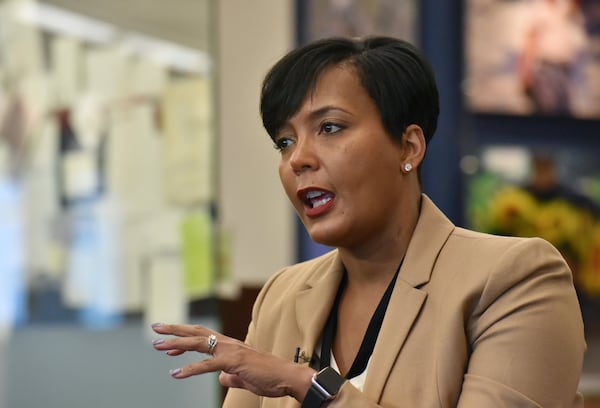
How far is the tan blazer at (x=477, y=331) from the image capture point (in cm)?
161

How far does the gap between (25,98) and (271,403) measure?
2883 millimetres

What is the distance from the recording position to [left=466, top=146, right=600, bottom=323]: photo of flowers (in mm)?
3979

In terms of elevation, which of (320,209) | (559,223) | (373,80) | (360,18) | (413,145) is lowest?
(559,223)

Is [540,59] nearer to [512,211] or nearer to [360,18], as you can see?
[512,211]

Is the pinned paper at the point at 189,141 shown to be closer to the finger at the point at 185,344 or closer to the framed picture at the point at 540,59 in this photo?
the framed picture at the point at 540,59

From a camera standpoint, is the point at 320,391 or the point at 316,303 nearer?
the point at 320,391

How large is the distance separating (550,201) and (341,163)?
2494 millimetres

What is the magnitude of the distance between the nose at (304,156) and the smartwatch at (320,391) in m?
0.35

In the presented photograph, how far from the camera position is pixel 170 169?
463 cm

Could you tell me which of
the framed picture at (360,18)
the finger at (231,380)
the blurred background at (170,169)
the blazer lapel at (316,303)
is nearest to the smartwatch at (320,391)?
the finger at (231,380)

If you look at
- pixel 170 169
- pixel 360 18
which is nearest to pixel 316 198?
pixel 360 18

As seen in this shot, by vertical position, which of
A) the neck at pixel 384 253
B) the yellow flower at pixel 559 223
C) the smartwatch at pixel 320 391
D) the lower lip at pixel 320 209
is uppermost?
the lower lip at pixel 320 209

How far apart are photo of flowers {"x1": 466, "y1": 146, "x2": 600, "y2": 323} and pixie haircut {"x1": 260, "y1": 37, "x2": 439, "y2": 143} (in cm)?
211

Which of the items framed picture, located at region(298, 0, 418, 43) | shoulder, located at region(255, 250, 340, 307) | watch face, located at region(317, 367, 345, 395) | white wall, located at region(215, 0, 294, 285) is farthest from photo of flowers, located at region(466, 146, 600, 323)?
watch face, located at region(317, 367, 345, 395)
